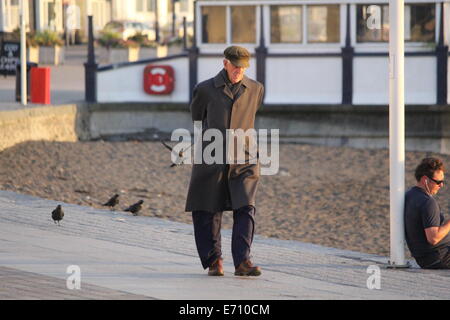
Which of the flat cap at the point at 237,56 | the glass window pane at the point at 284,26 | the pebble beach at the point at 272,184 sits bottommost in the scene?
the pebble beach at the point at 272,184

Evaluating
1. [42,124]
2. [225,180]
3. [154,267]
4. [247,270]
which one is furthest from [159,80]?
[247,270]

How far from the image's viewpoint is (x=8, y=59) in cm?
3134

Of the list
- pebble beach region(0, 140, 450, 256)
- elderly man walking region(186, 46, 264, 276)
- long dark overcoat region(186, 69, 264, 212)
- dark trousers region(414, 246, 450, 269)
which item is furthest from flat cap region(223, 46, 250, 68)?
pebble beach region(0, 140, 450, 256)

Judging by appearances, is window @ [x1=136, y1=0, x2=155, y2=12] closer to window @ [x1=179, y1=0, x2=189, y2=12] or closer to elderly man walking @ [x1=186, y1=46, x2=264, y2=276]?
window @ [x1=179, y1=0, x2=189, y2=12]

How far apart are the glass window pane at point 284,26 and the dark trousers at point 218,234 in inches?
553

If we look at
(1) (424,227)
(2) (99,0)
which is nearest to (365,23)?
(1) (424,227)

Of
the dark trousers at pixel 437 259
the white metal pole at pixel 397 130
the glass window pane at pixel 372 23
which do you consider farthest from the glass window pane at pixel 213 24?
the dark trousers at pixel 437 259

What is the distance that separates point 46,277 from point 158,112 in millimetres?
14631

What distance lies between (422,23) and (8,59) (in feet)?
40.9

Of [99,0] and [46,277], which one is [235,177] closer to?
[46,277]

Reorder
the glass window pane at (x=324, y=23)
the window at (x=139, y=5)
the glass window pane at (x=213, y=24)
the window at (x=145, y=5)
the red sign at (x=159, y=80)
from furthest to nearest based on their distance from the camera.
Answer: the window at (x=145, y=5)
the window at (x=139, y=5)
the red sign at (x=159, y=80)
the glass window pane at (x=213, y=24)
the glass window pane at (x=324, y=23)

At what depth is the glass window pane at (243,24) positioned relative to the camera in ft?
76.1

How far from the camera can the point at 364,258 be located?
11438mm

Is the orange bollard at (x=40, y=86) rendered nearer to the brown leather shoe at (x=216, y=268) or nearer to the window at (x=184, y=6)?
the brown leather shoe at (x=216, y=268)
